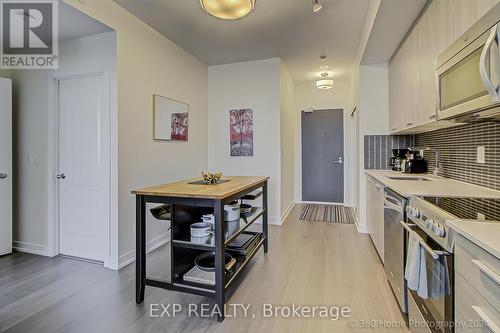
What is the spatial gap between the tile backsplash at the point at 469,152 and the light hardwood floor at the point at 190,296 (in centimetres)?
116

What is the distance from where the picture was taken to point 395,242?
1.97 m

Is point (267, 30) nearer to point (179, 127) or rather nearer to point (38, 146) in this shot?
point (179, 127)

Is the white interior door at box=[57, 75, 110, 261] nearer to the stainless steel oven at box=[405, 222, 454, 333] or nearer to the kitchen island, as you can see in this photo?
the kitchen island

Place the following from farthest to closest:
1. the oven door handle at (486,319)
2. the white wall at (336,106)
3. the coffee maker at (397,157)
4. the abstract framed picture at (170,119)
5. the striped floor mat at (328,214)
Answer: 1. the white wall at (336,106)
2. the striped floor mat at (328,214)
3. the coffee maker at (397,157)
4. the abstract framed picture at (170,119)
5. the oven door handle at (486,319)

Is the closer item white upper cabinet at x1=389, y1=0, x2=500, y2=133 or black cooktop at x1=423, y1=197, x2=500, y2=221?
black cooktop at x1=423, y1=197, x2=500, y2=221

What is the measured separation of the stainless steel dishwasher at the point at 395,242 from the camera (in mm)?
1790

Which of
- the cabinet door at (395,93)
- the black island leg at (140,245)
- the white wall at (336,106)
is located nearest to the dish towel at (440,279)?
the black island leg at (140,245)

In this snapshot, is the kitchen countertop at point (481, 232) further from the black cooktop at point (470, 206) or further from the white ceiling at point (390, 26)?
the white ceiling at point (390, 26)

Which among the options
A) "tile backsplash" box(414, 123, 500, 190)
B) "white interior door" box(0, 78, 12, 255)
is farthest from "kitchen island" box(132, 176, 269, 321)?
"white interior door" box(0, 78, 12, 255)

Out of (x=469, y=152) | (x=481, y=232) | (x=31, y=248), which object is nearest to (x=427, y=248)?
(x=481, y=232)

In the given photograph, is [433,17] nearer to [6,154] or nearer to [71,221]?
[71,221]

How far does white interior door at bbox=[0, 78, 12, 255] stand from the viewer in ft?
9.80

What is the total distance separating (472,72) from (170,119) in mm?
3221

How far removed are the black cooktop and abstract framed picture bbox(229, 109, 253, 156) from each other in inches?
127
